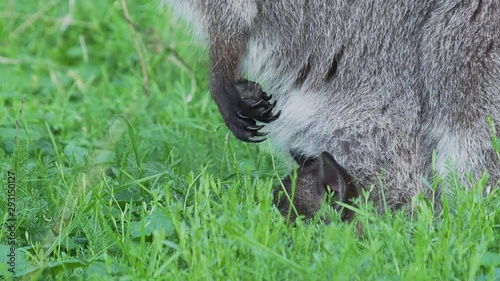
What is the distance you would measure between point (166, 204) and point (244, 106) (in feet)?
2.18

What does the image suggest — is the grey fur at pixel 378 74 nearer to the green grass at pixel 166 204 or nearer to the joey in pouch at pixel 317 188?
the joey in pouch at pixel 317 188

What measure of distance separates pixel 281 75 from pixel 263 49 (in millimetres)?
141

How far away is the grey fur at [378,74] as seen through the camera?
3869 mm

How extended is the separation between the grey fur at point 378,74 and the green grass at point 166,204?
7.7 inches

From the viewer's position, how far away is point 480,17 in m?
3.85

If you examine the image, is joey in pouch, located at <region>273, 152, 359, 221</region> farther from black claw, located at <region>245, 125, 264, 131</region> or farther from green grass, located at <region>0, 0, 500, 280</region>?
black claw, located at <region>245, 125, 264, 131</region>

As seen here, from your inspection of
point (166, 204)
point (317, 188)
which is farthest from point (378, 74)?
point (166, 204)

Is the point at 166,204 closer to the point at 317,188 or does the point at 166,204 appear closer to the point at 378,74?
the point at 317,188

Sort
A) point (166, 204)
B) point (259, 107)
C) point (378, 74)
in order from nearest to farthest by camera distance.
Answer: point (166, 204) → point (378, 74) → point (259, 107)

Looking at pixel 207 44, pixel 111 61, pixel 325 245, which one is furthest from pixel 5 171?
pixel 111 61

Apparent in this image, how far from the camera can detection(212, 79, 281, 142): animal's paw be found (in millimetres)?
4277

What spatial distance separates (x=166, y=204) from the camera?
150 inches

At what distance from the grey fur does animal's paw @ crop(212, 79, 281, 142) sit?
0.08m

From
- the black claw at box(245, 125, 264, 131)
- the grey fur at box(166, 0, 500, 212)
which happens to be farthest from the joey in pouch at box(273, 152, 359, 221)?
the black claw at box(245, 125, 264, 131)
